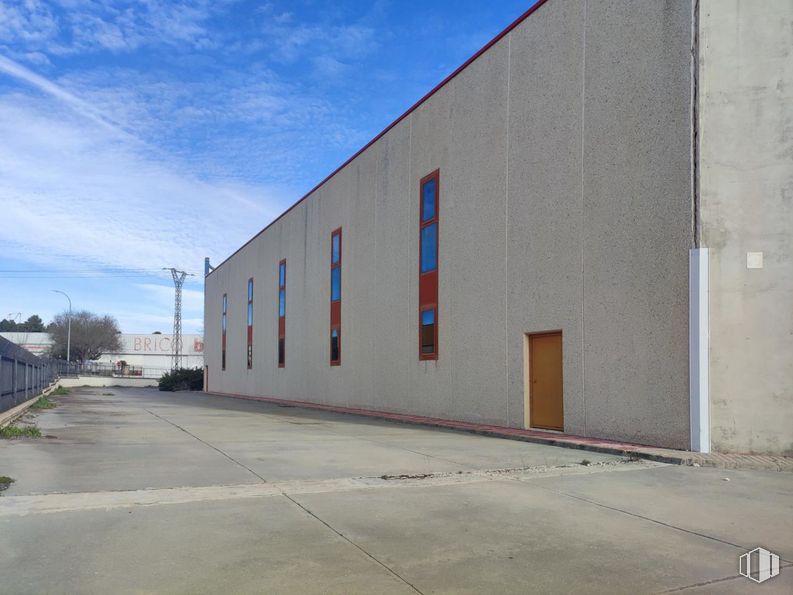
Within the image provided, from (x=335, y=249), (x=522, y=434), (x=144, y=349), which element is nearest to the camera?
(x=522, y=434)

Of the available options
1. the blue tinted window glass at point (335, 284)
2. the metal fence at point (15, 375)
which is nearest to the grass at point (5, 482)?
the metal fence at point (15, 375)

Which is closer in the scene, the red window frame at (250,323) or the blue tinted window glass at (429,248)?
the blue tinted window glass at (429,248)

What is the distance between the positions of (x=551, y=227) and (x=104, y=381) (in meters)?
66.2

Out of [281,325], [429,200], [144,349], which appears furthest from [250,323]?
[144,349]

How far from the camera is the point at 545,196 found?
14453 millimetres

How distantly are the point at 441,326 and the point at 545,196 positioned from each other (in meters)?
5.50

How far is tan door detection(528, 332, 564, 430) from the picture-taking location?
14141mm

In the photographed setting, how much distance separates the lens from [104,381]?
230ft

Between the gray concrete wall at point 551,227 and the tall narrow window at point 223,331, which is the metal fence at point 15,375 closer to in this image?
the gray concrete wall at point 551,227

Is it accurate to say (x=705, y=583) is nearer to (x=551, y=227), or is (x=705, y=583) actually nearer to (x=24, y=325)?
(x=551, y=227)

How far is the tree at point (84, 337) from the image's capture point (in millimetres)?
93438

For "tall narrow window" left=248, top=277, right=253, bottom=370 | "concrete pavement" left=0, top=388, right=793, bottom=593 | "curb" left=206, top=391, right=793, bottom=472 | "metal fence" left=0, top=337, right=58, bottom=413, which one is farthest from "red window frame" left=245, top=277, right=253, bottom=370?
"concrete pavement" left=0, top=388, right=793, bottom=593

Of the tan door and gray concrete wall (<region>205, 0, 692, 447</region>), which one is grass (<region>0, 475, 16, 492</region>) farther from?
the tan door

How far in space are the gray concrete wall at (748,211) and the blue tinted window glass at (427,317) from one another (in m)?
9.28
